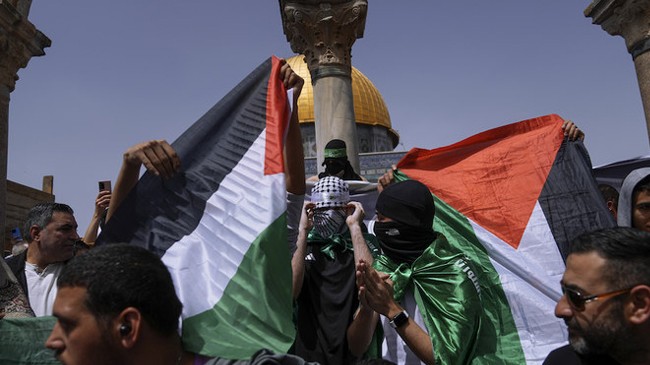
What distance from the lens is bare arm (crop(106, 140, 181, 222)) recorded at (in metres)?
2.52

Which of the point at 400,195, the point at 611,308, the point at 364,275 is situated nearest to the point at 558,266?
the point at 400,195

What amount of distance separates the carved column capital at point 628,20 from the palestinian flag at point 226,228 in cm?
601

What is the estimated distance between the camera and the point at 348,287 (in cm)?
342

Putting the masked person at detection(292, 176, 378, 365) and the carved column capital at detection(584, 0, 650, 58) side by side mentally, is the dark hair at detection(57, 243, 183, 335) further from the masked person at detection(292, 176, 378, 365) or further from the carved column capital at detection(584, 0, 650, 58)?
the carved column capital at detection(584, 0, 650, 58)

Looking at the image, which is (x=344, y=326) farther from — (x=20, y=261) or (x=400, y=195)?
(x=20, y=261)

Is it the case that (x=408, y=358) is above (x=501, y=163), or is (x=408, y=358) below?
below

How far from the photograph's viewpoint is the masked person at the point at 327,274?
328cm

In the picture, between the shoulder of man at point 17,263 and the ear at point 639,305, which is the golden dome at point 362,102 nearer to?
the shoulder of man at point 17,263

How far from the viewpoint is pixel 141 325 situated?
1.68m

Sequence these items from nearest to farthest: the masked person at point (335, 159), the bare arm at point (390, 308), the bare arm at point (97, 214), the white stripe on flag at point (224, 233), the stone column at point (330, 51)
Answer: the white stripe on flag at point (224, 233) < the bare arm at point (390, 308) < the bare arm at point (97, 214) < the masked person at point (335, 159) < the stone column at point (330, 51)

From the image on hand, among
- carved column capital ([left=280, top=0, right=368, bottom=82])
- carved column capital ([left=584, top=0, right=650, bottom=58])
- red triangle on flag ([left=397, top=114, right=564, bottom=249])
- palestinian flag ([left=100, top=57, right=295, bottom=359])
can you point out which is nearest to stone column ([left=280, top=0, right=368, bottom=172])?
carved column capital ([left=280, top=0, right=368, bottom=82])

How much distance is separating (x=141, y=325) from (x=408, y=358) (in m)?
1.78

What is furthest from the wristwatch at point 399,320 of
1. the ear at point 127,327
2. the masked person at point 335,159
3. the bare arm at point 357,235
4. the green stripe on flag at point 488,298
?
the masked person at point 335,159

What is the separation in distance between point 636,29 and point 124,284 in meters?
7.49
